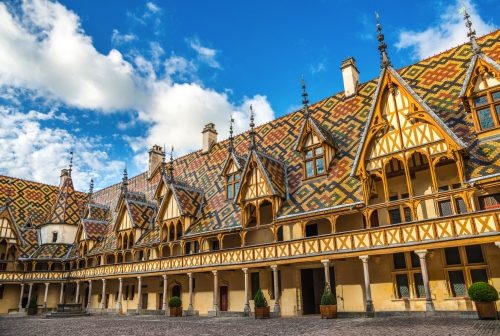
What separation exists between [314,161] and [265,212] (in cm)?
437

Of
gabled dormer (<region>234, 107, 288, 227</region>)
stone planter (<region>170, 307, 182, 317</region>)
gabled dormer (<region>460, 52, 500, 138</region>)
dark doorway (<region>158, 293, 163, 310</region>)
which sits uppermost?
gabled dormer (<region>460, 52, 500, 138</region>)

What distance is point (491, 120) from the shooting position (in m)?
16.9

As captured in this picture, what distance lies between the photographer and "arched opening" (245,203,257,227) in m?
23.9

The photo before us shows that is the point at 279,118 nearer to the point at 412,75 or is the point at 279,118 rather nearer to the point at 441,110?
the point at 412,75

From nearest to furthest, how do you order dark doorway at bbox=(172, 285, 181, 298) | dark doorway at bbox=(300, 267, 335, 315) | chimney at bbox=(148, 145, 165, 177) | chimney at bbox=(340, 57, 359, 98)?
dark doorway at bbox=(300, 267, 335, 315)
chimney at bbox=(340, 57, 359, 98)
dark doorway at bbox=(172, 285, 181, 298)
chimney at bbox=(148, 145, 165, 177)

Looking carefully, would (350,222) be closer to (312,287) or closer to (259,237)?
(312,287)

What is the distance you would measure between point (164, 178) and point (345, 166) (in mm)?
15577

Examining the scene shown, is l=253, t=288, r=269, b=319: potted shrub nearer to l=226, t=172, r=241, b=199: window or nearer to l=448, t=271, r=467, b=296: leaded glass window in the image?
l=448, t=271, r=467, b=296: leaded glass window

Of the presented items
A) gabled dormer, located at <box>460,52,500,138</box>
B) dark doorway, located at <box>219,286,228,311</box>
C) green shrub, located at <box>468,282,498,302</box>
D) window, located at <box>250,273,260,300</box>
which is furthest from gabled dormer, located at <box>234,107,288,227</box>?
green shrub, located at <box>468,282,498,302</box>

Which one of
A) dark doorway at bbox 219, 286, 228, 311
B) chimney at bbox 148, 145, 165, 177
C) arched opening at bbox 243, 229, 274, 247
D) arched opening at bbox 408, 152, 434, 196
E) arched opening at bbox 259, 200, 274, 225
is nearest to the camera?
arched opening at bbox 408, 152, 434, 196

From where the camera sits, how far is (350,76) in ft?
89.0

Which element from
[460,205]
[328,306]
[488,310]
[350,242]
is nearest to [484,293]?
[488,310]

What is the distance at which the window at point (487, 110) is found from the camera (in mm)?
16781

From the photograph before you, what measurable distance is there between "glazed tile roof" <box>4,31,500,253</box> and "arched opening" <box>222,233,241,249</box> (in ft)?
4.03
